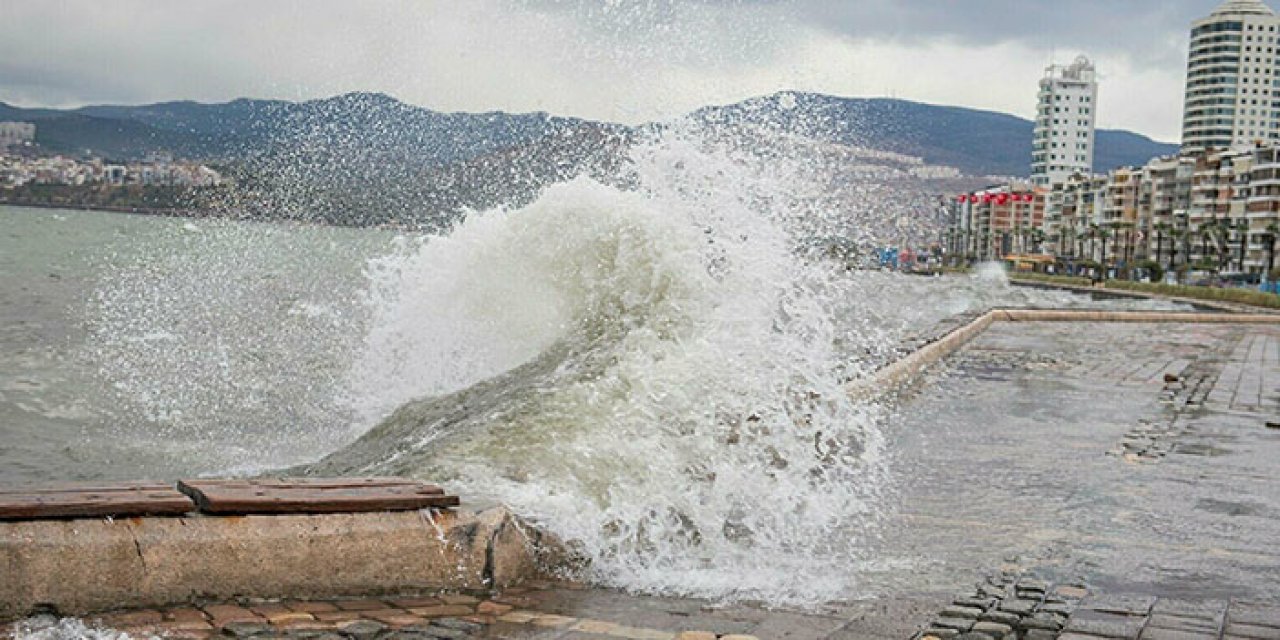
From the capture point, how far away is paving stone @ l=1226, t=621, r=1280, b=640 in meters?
4.72

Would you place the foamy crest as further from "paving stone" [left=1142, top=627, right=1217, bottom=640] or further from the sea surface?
"paving stone" [left=1142, top=627, right=1217, bottom=640]

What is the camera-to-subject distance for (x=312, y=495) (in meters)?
4.87

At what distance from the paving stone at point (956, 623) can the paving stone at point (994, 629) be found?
0.03 metres

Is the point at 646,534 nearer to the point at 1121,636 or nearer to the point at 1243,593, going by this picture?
the point at 1121,636

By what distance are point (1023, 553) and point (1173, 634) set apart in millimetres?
1469

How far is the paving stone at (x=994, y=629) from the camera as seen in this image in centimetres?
467

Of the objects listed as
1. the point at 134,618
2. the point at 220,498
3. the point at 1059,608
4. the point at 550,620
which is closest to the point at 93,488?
the point at 220,498

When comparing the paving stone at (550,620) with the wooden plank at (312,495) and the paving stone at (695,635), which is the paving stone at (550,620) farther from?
the wooden plank at (312,495)

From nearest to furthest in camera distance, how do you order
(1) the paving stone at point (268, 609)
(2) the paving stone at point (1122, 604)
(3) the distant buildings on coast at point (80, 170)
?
(1) the paving stone at point (268, 609)
(2) the paving stone at point (1122, 604)
(3) the distant buildings on coast at point (80, 170)

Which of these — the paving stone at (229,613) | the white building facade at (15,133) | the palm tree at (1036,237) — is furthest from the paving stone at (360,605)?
the palm tree at (1036,237)

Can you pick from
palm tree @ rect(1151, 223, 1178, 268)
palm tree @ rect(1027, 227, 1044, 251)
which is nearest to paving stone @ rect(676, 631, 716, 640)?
palm tree @ rect(1151, 223, 1178, 268)

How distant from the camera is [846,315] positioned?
37500mm

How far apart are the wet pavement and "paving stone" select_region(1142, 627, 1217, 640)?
16mm

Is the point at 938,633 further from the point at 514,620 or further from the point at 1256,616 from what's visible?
the point at 514,620
